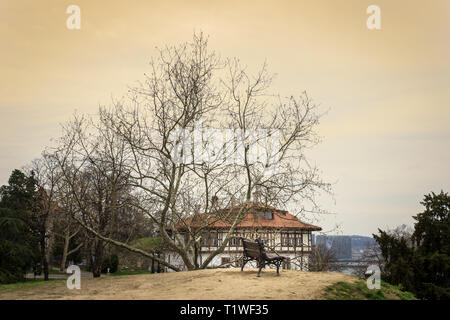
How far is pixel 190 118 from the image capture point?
1680 cm

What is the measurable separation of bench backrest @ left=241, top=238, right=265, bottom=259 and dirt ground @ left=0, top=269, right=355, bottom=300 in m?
0.50

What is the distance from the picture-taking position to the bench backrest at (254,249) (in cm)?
1286

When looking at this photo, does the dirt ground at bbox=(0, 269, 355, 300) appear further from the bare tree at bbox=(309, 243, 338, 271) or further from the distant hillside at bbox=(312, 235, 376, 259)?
the bare tree at bbox=(309, 243, 338, 271)

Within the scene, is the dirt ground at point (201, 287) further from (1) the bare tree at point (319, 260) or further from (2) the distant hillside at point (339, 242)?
(1) the bare tree at point (319, 260)

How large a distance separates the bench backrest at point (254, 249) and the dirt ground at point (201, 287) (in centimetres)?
50

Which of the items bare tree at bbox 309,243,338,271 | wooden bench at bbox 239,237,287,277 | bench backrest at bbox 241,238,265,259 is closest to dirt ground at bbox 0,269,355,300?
wooden bench at bbox 239,237,287,277

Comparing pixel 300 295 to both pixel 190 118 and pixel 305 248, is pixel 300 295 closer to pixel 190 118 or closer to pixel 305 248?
pixel 190 118

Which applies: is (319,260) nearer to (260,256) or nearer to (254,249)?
(254,249)

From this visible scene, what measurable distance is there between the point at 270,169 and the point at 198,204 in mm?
3185

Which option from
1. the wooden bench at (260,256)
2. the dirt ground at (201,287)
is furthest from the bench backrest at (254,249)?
the dirt ground at (201,287)

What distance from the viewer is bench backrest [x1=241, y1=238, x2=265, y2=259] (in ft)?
42.2

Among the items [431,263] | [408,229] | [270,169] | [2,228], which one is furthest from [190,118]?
[408,229]
